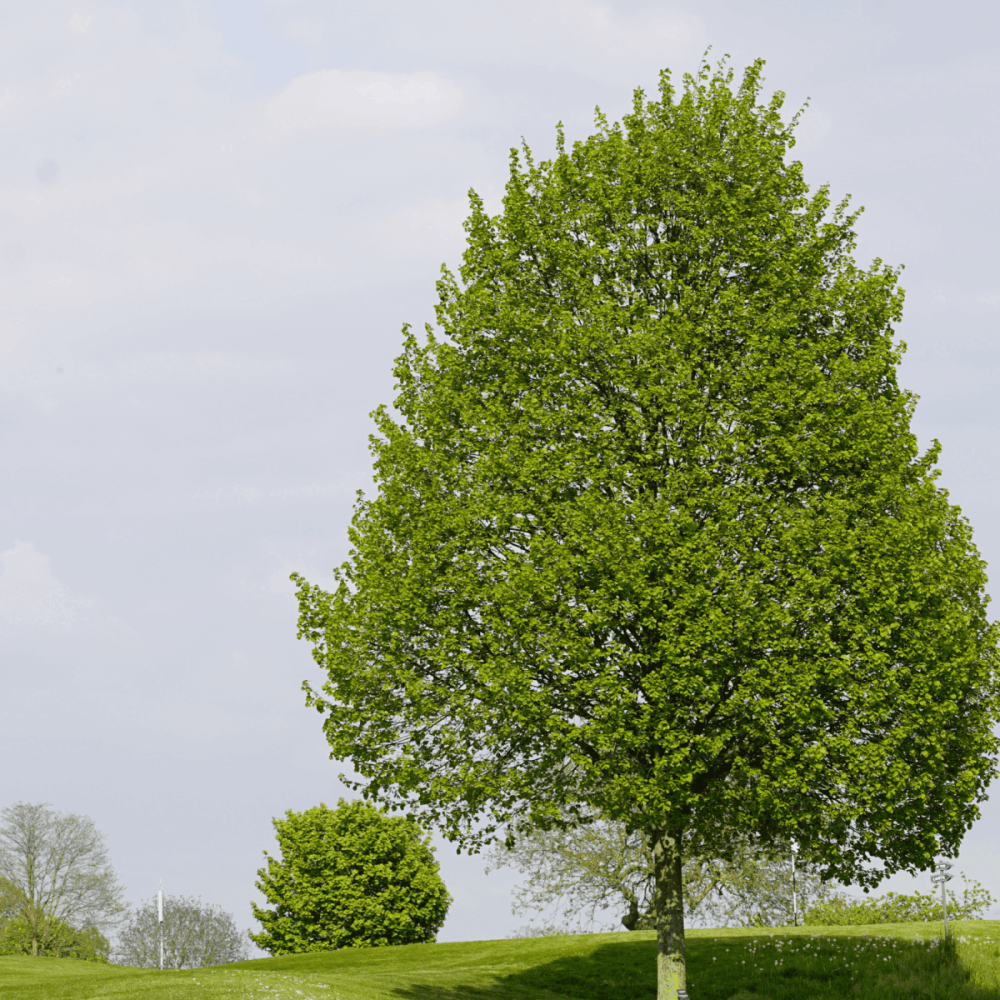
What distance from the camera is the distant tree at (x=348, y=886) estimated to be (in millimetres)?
50094

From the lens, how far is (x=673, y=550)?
677 inches

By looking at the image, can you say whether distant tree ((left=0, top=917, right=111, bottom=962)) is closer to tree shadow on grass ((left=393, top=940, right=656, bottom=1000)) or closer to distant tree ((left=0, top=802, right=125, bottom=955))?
distant tree ((left=0, top=802, right=125, bottom=955))

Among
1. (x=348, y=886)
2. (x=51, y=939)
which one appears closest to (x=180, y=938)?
(x=51, y=939)

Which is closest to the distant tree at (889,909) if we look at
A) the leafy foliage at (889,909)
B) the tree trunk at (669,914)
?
the leafy foliage at (889,909)

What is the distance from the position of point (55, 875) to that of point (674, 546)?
2441 inches

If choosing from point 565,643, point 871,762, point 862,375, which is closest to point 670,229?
point 862,375

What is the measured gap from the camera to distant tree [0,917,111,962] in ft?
207

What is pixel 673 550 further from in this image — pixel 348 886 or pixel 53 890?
pixel 53 890

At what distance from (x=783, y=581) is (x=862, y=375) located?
4584 millimetres

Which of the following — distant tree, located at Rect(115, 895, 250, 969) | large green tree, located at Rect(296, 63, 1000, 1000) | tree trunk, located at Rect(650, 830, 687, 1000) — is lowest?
distant tree, located at Rect(115, 895, 250, 969)

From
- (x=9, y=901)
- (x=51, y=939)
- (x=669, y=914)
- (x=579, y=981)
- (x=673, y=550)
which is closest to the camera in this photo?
(x=673, y=550)

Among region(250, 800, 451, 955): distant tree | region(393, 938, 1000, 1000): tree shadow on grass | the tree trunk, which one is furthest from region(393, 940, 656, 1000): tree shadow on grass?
region(250, 800, 451, 955): distant tree

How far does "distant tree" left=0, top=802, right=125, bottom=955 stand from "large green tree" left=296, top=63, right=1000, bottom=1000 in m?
54.5

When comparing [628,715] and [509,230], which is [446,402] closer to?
[509,230]
